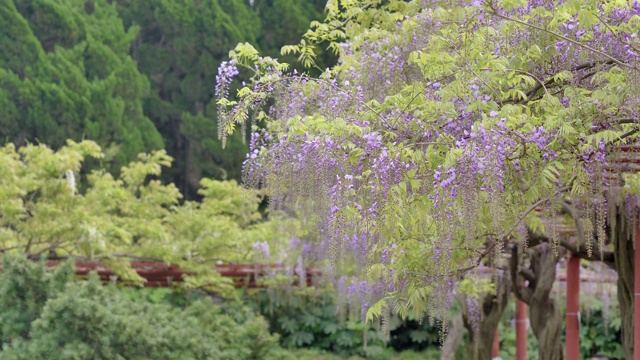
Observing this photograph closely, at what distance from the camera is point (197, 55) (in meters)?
22.6

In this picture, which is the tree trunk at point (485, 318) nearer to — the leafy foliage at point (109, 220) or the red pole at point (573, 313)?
the red pole at point (573, 313)

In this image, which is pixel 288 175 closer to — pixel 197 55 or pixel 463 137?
pixel 463 137

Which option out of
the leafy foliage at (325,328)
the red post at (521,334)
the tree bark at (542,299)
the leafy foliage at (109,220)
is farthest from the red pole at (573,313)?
the leafy foliage at (325,328)

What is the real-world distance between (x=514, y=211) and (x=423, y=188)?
52cm

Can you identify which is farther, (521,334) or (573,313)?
(521,334)

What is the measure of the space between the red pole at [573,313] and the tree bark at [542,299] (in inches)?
7.4

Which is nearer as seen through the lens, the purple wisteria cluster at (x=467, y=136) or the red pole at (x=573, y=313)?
the purple wisteria cluster at (x=467, y=136)

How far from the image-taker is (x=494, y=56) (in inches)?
247

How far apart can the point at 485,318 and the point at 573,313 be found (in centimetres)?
153

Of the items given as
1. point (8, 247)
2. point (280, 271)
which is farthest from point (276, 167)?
point (280, 271)

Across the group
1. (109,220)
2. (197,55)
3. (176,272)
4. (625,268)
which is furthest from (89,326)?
(197,55)

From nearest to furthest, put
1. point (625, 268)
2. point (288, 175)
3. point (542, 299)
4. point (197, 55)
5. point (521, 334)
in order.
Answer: point (288, 175) < point (625, 268) < point (542, 299) < point (521, 334) < point (197, 55)

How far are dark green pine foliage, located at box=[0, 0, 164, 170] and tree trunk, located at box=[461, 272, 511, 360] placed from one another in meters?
10.2

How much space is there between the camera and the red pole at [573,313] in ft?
34.1
